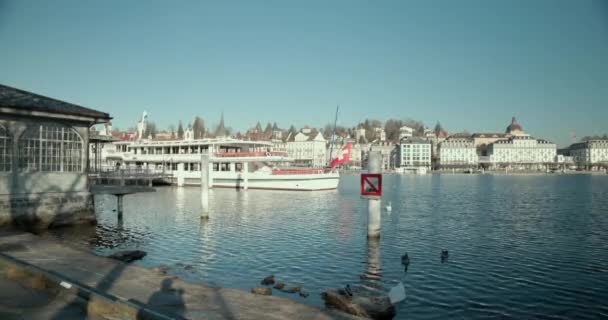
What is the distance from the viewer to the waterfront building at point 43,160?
2266 centimetres

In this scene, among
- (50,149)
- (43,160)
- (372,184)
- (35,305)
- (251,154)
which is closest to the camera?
(35,305)

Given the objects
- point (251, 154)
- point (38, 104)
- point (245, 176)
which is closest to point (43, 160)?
point (38, 104)

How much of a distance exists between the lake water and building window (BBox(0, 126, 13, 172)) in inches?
157

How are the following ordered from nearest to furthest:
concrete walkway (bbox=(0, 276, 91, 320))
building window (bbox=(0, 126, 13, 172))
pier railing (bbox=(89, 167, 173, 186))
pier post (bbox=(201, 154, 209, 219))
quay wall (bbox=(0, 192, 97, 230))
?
concrete walkway (bbox=(0, 276, 91, 320)) < building window (bbox=(0, 126, 13, 172)) < quay wall (bbox=(0, 192, 97, 230)) < pier post (bbox=(201, 154, 209, 219)) < pier railing (bbox=(89, 167, 173, 186))

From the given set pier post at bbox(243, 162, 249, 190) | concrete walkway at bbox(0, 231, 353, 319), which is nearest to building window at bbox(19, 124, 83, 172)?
concrete walkway at bbox(0, 231, 353, 319)

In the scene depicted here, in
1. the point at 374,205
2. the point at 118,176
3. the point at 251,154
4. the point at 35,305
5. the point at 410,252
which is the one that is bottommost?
the point at 410,252

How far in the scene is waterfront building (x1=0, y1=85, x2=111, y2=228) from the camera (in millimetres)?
22656

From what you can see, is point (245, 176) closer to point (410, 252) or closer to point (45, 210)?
point (45, 210)

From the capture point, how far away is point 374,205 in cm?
2186

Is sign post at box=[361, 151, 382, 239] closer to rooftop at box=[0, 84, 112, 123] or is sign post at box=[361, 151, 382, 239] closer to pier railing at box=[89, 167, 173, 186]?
rooftop at box=[0, 84, 112, 123]

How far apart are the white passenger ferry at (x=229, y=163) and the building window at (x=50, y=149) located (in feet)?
96.5

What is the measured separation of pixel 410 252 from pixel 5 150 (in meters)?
19.4

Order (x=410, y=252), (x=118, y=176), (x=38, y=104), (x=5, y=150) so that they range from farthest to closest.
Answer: (x=118, y=176), (x=38, y=104), (x=5, y=150), (x=410, y=252)

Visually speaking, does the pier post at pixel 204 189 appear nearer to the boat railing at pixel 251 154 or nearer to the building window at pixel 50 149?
the building window at pixel 50 149
